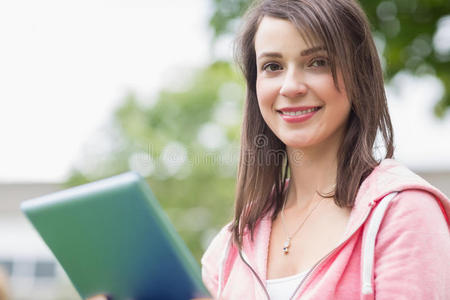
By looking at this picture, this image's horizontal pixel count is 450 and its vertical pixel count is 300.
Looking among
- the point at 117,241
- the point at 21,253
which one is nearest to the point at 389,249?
the point at 117,241

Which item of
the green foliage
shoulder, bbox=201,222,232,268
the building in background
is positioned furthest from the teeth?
the building in background

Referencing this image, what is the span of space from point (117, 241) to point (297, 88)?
712mm

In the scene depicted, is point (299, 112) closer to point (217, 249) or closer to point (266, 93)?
point (266, 93)

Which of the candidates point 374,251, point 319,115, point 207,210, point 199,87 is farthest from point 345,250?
point 199,87

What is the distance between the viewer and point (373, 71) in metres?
2.09

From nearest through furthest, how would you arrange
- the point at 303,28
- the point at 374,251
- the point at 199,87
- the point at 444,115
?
1. the point at 374,251
2. the point at 303,28
3. the point at 444,115
4. the point at 199,87

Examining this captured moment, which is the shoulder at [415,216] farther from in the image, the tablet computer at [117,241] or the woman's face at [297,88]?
the tablet computer at [117,241]

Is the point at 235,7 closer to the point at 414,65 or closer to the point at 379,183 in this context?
the point at 414,65

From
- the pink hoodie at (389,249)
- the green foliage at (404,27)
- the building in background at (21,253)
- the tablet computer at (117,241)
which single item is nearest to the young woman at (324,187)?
the pink hoodie at (389,249)

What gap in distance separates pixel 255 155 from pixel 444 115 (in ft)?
14.1

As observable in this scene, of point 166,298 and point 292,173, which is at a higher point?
point 292,173

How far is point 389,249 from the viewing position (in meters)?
1.77

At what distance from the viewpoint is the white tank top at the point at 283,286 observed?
1.94 m

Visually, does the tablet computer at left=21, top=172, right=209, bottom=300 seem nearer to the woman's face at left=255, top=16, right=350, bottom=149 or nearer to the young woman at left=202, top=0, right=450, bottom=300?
the young woman at left=202, top=0, right=450, bottom=300
